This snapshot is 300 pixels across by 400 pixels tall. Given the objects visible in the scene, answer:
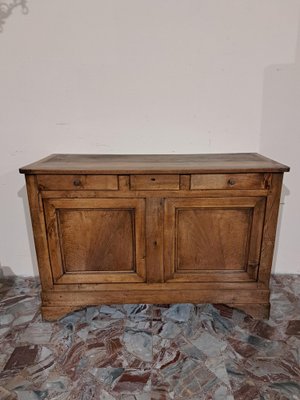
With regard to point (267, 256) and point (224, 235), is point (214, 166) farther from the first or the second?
point (267, 256)

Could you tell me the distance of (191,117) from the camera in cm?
179

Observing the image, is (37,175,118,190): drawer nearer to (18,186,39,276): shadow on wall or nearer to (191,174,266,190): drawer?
(191,174,266,190): drawer

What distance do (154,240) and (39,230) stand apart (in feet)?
2.05

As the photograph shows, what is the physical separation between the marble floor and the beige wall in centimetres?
91

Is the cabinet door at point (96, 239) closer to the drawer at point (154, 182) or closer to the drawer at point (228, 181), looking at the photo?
the drawer at point (154, 182)

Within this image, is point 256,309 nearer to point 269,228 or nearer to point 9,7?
point 269,228

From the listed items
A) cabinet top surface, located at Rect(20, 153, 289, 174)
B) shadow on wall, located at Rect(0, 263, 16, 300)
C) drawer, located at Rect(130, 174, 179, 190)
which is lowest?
shadow on wall, located at Rect(0, 263, 16, 300)

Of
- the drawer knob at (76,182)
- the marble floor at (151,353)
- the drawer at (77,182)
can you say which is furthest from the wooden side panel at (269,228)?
the drawer knob at (76,182)

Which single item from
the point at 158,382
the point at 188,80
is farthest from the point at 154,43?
the point at 158,382

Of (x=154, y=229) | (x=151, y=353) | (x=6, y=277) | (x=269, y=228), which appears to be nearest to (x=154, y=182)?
(x=154, y=229)

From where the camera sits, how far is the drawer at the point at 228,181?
54.4 inches

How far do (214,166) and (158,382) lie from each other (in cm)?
106

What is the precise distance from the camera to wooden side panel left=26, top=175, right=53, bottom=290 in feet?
4.59

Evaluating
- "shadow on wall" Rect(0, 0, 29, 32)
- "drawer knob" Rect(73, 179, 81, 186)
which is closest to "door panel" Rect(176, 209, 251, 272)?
"drawer knob" Rect(73, 179, 81, 186)
